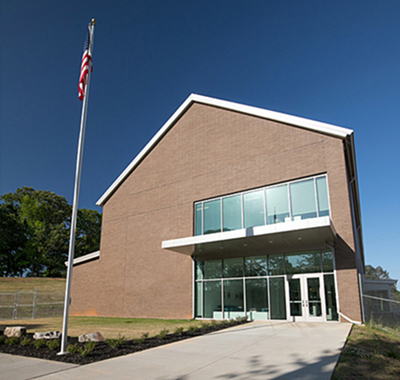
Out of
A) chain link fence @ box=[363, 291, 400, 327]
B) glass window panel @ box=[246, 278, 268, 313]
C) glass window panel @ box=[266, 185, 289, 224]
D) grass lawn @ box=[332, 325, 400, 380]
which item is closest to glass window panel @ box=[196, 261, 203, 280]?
glass window panel @ box=[246, 278, 268, 313]

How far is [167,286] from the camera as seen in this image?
72.0ft

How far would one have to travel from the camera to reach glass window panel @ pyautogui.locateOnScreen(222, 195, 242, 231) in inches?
777

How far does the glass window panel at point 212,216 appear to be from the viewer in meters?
20.7

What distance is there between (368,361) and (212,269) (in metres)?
13.6

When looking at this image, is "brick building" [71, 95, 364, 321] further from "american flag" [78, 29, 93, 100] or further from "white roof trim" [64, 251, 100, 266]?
"american flag" [78, 29, 93, 100]

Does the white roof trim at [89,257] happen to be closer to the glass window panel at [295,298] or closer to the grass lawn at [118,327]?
the grass lawn at [118,327]

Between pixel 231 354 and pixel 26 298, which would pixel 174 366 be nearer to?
pixel 231 354

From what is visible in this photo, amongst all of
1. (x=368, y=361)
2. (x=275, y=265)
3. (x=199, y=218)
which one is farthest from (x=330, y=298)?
(x=368, y=361)

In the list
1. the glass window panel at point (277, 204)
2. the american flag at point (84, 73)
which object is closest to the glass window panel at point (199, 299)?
the glass window panel at point (277, 204)

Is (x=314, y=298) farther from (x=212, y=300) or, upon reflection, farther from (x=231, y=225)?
(x=212, y=300)

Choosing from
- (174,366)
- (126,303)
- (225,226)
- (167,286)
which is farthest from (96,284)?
(174,366)

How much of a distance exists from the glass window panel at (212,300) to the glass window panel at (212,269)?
414 mm

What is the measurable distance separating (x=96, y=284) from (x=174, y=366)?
20.3 metres

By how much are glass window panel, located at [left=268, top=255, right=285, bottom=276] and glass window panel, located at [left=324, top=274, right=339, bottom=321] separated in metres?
2.34
